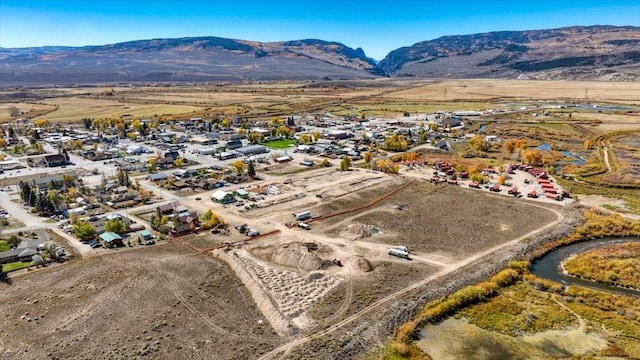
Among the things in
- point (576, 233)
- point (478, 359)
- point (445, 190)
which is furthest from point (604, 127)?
point (478, 359)

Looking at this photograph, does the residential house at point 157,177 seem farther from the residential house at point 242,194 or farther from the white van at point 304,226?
the white van at point 304,226

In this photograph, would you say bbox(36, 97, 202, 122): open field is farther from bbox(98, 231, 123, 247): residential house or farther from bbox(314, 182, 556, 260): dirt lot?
bbox(314, 182, 556, 260): dirt lot

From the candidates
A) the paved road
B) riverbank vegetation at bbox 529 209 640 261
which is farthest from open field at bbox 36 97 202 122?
riverbank vegetation at bbox 529 209 640 261

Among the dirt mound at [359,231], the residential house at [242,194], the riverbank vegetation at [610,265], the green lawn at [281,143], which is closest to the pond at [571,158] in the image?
the riverbank vegetation at [610,265]

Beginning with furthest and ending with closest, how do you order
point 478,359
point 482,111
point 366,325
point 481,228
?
1. point 482,111
2. point 481,228
3. point 366,325
4. point 478,359

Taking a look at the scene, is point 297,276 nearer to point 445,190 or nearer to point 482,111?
point 445,190
